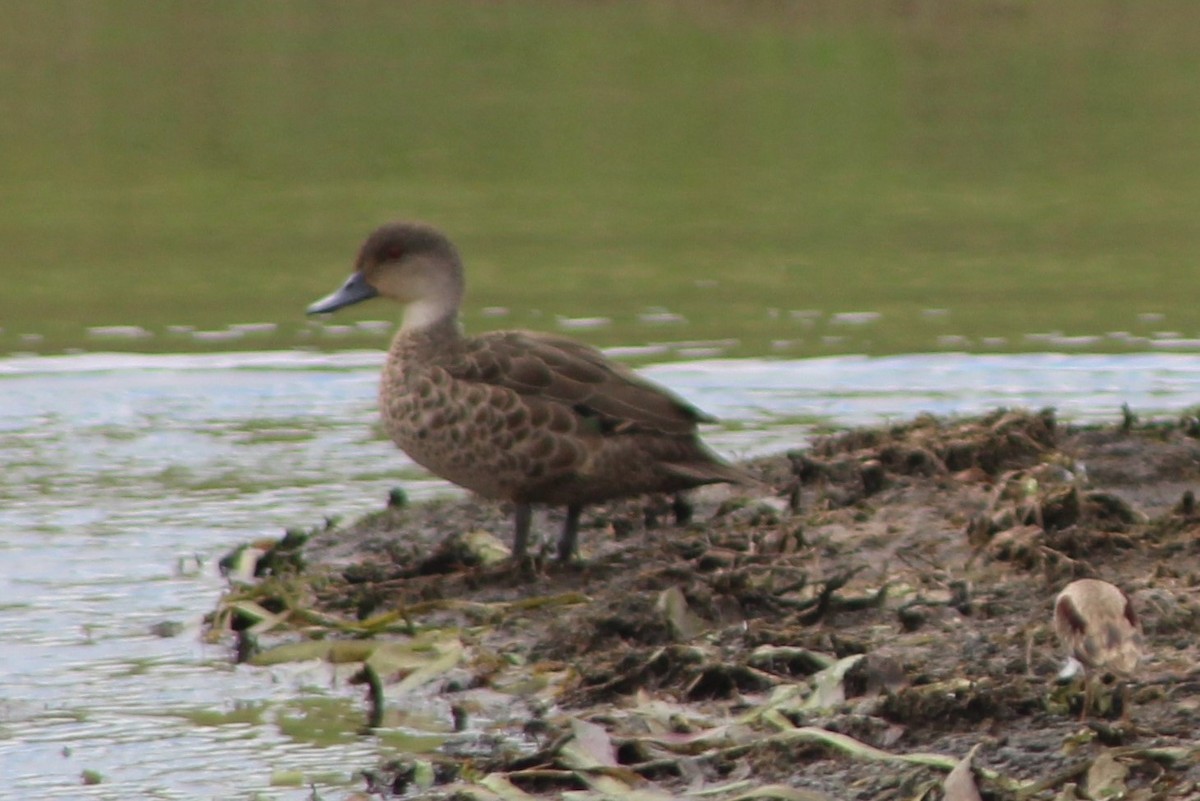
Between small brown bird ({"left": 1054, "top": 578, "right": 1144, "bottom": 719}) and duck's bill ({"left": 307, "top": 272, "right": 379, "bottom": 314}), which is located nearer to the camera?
small brown bird ({"left": 1054, "top": 578, "right": 1144, "bottom": 719})

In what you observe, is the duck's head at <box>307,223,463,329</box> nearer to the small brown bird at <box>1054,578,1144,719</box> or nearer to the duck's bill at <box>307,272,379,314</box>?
the duck's bill at <box>307,272,379,314</box>

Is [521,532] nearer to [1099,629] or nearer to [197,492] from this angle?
[1099,629]

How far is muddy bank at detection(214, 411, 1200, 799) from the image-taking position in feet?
17.2

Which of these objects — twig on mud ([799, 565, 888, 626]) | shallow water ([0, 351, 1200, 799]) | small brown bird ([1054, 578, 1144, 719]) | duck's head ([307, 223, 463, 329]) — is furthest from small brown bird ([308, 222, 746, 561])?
small brown bird ([1054, 578, 1144, 719])

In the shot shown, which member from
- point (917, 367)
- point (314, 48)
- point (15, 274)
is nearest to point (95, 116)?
point (314, 48)

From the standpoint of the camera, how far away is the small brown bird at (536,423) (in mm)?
7082

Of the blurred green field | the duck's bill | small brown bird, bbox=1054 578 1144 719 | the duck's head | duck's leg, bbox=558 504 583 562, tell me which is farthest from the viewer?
the blurred green field

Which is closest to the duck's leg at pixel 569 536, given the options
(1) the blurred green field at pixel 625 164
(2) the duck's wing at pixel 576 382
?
(2) the duck's wing at pixel 576 382

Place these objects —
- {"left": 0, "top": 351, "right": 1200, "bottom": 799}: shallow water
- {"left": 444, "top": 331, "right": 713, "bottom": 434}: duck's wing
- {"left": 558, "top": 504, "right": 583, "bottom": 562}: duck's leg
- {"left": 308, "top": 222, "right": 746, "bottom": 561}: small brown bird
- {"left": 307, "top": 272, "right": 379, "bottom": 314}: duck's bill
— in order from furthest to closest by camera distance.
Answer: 1. {"left": 307, "top": 272, "right": 379, "bottom": 314}: duck's bill
2. {"left": 558, "top": 504, "right": 583, "bottom": 562}: duck's leg
3. {"left": 444, "top": 331, "right": 713, "bottom": 434}: duck's wing
4. {"left": 308, "top": 222, "right": 746, "bottom": 561}: small brown bird
5. {"left": 0, "top": 351, "right": 1200, "bottom": 799}: shallow water

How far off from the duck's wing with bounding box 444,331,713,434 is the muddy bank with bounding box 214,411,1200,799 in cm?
44

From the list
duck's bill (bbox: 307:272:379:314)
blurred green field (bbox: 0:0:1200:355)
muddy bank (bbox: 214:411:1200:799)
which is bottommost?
muddy bank (bbox: 214:411:1200:799)

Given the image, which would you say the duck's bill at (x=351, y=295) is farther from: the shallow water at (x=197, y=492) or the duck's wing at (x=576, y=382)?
the shallow water at (x=197, y=492)

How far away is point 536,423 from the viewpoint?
7.08 m

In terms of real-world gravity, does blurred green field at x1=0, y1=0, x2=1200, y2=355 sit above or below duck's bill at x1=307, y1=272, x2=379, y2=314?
above
